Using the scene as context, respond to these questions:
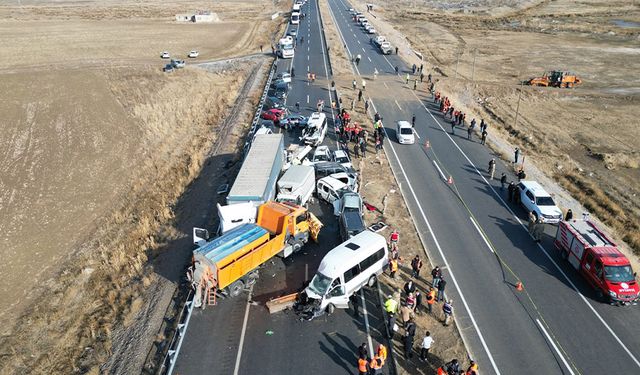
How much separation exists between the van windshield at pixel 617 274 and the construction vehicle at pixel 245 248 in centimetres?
1324

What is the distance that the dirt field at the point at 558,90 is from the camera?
36.1 m

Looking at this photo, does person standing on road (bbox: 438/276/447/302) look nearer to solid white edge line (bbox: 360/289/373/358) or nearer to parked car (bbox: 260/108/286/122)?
solid white edge line (bbox: 360/289/373/358)

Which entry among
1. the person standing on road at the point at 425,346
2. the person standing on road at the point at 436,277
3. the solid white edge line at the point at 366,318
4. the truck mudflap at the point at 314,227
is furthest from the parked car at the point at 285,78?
the person standing on road at the point at 425,346

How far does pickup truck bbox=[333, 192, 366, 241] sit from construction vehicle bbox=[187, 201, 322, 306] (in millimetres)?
1380

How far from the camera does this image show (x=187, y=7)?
139500 millimetres

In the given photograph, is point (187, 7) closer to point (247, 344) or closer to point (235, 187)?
point (235, 187)

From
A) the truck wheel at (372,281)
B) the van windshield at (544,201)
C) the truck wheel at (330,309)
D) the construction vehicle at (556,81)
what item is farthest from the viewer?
the construction vehicle at (556,81)

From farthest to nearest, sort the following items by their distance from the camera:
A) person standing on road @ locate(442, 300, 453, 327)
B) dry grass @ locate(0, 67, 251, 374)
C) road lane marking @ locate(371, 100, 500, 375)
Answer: dry grass @ locate(0, 67, 251, 374) → person standing on road @ locate(442, 300, 453, 327) → road lane marking @ locate(371, 100, 500, 375)

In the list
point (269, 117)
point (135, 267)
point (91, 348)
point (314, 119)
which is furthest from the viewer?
point (269, 117)

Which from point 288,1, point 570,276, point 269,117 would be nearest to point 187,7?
point 288,1

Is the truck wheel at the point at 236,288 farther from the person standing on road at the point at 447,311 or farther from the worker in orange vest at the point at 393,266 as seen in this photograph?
the person standing on road at the point at 447,311

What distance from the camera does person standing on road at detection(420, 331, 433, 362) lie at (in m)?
17.7

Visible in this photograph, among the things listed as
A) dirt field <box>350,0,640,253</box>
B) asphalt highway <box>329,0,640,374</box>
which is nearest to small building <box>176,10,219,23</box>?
dirt field <box>350,0,640,253</box>

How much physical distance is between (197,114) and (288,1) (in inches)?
3852
